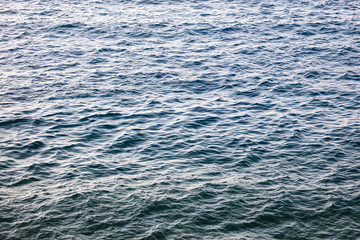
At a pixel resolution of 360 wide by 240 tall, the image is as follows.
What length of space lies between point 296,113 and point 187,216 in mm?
16420

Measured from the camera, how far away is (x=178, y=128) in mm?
32750

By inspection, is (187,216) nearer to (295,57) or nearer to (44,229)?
(44,229)

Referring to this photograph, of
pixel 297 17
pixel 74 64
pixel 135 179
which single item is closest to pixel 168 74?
pixel 74 64

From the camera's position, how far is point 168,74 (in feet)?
140

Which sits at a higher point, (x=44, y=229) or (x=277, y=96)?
(x=44, y=229)

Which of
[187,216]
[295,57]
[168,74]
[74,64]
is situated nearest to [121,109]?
[168,74]

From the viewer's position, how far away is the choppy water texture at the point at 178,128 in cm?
2297

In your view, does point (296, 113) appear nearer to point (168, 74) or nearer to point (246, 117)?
point (246, 117)

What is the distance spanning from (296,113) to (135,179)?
16.0 metres

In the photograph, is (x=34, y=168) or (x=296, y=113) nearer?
(x=34, y=168)

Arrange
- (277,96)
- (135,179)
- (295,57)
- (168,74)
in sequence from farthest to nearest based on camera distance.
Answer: (295,57) → (168,74) → (277,96) → (135,179)

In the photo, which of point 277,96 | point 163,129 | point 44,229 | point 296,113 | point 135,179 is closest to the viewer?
point 44,229

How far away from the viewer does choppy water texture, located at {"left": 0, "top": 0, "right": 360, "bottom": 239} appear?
904 inches

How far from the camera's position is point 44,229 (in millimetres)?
21672
